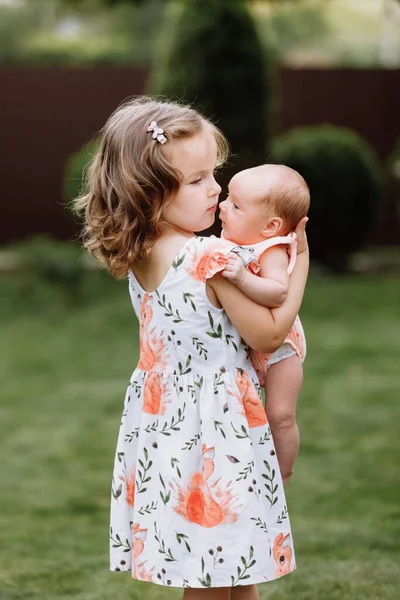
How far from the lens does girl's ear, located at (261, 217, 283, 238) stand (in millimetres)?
2260

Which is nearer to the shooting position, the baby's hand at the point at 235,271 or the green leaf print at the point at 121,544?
the baby's hand at the point at 235,271

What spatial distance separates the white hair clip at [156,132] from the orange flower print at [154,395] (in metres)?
0.51

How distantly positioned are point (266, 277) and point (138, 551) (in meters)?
0.66

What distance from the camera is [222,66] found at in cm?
962

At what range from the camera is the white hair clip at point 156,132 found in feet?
7.32

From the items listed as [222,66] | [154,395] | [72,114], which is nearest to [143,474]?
[154,395]

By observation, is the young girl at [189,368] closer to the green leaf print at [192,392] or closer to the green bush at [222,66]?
the green leaf print at [192,392]

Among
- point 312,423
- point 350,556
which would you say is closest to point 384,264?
point 312,423

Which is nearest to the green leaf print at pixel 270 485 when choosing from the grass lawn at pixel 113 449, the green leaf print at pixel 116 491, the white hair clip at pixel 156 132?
the green leaf print at pixel 116 491

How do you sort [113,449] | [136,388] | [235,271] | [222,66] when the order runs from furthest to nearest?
[222,66], [113,449], [136,388], [235,271]

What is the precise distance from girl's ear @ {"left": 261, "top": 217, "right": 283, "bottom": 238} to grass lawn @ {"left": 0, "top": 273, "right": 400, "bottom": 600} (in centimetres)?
135

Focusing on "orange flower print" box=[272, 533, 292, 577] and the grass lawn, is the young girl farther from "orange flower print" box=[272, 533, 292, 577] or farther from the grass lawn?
the grass lawn

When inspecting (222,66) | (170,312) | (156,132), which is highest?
(222,66)

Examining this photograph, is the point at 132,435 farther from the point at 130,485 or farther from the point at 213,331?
the point at 213,331
